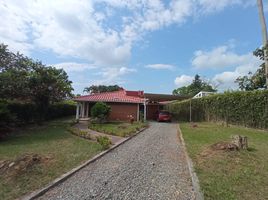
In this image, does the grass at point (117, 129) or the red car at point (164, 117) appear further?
the red car at point (164, 117)

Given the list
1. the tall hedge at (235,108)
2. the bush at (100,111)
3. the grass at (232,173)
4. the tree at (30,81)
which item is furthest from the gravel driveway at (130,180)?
the bush at (100,111)

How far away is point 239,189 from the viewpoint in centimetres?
473

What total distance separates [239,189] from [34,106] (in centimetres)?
1854

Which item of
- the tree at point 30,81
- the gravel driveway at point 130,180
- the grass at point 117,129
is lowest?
the gravel driveway at point 130,180

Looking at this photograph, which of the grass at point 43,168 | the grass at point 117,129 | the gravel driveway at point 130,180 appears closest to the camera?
the gravel driveway at point 130,180

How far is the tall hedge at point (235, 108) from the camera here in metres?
14.8

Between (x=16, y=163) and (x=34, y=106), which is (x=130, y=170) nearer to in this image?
(x=16, y=163)

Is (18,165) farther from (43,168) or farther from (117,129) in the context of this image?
(117,129)

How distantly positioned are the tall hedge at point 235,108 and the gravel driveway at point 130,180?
368 inches

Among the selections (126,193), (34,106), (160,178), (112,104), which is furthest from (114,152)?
(112,104)

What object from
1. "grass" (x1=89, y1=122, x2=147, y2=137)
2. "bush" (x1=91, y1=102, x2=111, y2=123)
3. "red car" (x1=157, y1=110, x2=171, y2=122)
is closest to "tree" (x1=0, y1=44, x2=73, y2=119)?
"bush" (x1=91, y1=102, x2=111, y2=123)

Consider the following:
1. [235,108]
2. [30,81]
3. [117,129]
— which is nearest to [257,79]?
[235,108]

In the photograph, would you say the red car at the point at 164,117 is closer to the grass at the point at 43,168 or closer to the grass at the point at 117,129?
the grass at the point at 117,129

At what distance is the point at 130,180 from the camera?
538 centimetres
